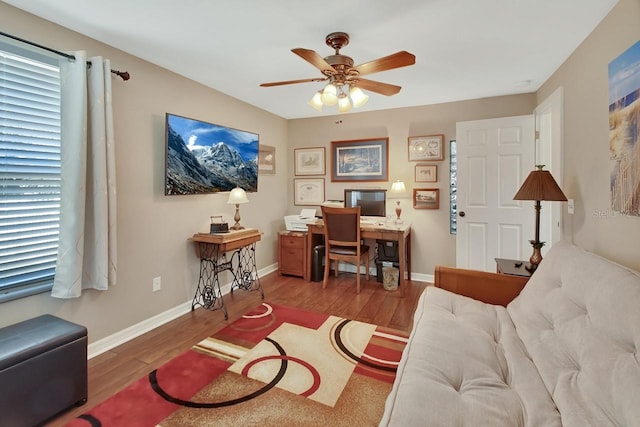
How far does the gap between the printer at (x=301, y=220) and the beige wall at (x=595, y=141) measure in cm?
267

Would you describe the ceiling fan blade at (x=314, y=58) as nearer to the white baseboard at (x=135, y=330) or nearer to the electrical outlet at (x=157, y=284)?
the electrical outlet at (x=157, y=284)

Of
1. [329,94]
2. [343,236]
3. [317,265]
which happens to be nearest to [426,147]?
[343,236]

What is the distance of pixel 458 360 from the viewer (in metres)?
1.22

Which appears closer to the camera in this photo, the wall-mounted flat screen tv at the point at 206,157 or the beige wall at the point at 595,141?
the beige wall at the point at 595,141

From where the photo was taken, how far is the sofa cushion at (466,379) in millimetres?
936

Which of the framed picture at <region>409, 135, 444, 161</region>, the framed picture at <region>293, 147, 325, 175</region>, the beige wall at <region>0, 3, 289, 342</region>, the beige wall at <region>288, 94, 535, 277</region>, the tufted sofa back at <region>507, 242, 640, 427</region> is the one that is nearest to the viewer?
the tufted sofa back at <region>507, 242, 640, 427</region>

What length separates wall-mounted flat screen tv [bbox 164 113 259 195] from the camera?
270 cm

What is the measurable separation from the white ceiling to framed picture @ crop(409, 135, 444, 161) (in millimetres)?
894

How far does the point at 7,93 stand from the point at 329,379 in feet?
8.32

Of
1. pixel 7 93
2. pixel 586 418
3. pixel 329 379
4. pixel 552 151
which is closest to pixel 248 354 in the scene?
pixel 329 379

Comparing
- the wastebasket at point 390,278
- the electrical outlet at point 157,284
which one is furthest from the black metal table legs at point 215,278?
the wastebasket at point 390,278

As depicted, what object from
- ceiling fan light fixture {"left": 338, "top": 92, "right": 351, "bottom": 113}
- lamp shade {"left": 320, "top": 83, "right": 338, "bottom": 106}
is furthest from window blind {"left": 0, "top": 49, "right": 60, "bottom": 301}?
ceiling fan light fixture {"left": 338, "top": 92, "right": 351, "bottom": 113}

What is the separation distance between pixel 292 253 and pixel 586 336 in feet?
10.4

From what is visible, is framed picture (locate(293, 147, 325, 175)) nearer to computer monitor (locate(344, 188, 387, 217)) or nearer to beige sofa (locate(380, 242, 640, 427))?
computer monitor (locate(344, 188, 387, 217))
